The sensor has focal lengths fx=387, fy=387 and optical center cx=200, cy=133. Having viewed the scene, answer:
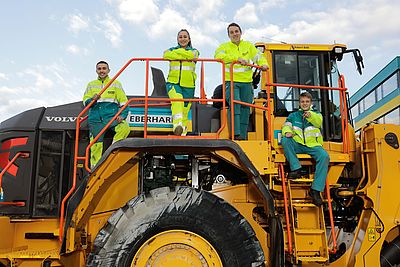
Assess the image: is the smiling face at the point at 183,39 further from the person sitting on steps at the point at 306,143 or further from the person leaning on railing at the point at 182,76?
the person sitting on steps at the point at 306,143

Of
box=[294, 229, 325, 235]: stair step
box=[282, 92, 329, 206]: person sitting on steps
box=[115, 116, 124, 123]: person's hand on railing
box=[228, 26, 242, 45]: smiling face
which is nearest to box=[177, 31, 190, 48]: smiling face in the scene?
box=[228, 26, 242, 45]: smiling face

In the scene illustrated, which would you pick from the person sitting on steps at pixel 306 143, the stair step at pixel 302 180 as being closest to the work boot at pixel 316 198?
the person sitting on steps at pixel 306 143

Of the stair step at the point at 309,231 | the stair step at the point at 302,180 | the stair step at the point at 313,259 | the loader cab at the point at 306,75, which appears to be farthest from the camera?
the loader cab at the point at 306,75

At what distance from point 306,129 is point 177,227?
2033 mm

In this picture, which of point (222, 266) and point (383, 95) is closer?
point (222, 266)

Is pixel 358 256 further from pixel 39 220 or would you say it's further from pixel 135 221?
pixel 39 220

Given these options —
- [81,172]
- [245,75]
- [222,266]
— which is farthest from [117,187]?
[245,75]

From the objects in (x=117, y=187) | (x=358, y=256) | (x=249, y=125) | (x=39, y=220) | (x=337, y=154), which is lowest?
(x=358, y=256)

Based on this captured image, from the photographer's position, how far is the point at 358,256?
4.51m

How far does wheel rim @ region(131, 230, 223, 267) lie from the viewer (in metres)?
3.86

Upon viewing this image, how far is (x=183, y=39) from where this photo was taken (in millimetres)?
5176

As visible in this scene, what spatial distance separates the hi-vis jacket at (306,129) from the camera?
15.6 feet

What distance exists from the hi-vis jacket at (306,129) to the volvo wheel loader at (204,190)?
9.9 inches

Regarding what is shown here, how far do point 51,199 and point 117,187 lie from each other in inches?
35.5
